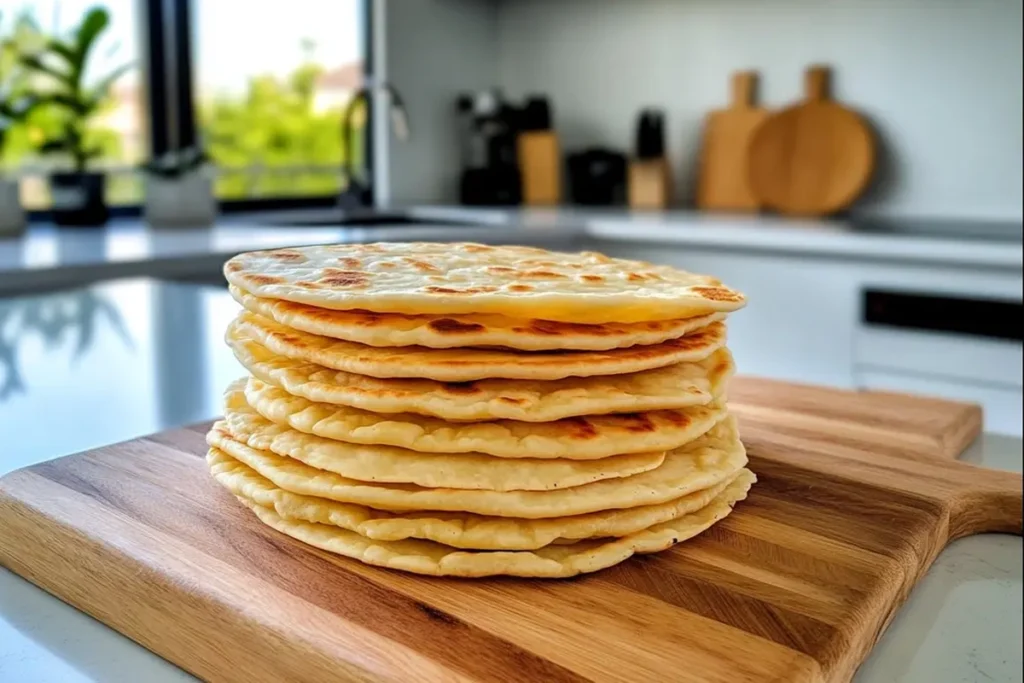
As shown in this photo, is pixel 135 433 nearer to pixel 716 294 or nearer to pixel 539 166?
pixel 716 294

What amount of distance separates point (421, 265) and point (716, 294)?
0.27 metres

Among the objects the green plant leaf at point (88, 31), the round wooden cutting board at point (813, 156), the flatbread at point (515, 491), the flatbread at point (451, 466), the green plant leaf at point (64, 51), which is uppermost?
the green plant leaf at point (88, 31)

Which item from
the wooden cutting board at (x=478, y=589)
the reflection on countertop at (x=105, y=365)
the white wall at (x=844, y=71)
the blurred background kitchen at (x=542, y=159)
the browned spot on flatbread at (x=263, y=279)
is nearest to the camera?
the wooden cutting board at (x=478, y=589)

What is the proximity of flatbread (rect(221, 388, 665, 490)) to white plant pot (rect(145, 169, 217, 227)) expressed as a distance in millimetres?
2184

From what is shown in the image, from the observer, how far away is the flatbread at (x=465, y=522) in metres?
0.68

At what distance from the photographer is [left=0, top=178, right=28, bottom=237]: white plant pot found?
7.87 feet

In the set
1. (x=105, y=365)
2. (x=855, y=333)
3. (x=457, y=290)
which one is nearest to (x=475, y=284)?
(x=457, y=290)

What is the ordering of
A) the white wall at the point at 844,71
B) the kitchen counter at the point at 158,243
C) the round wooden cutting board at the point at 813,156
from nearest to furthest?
the kitchen counter at the point at 158,243 → the white wall at the point at 844,71 → the round wooden cutting board at the point at 813,156

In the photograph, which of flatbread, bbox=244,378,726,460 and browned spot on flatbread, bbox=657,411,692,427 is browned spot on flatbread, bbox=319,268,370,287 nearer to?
flatbread, bbox=244,378,726,460

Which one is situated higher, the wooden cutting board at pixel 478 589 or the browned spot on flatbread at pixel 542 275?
the browned spot on flatbread at pixel 542 275

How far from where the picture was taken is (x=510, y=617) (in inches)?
24.1

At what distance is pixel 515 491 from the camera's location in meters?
Result: 0.69

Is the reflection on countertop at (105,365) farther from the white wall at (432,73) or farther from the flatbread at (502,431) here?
the white wall at (432,73)

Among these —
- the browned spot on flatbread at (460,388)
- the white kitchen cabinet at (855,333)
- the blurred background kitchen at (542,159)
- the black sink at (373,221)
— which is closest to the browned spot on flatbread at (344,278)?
the browned spot on flatbread at (460,388)
